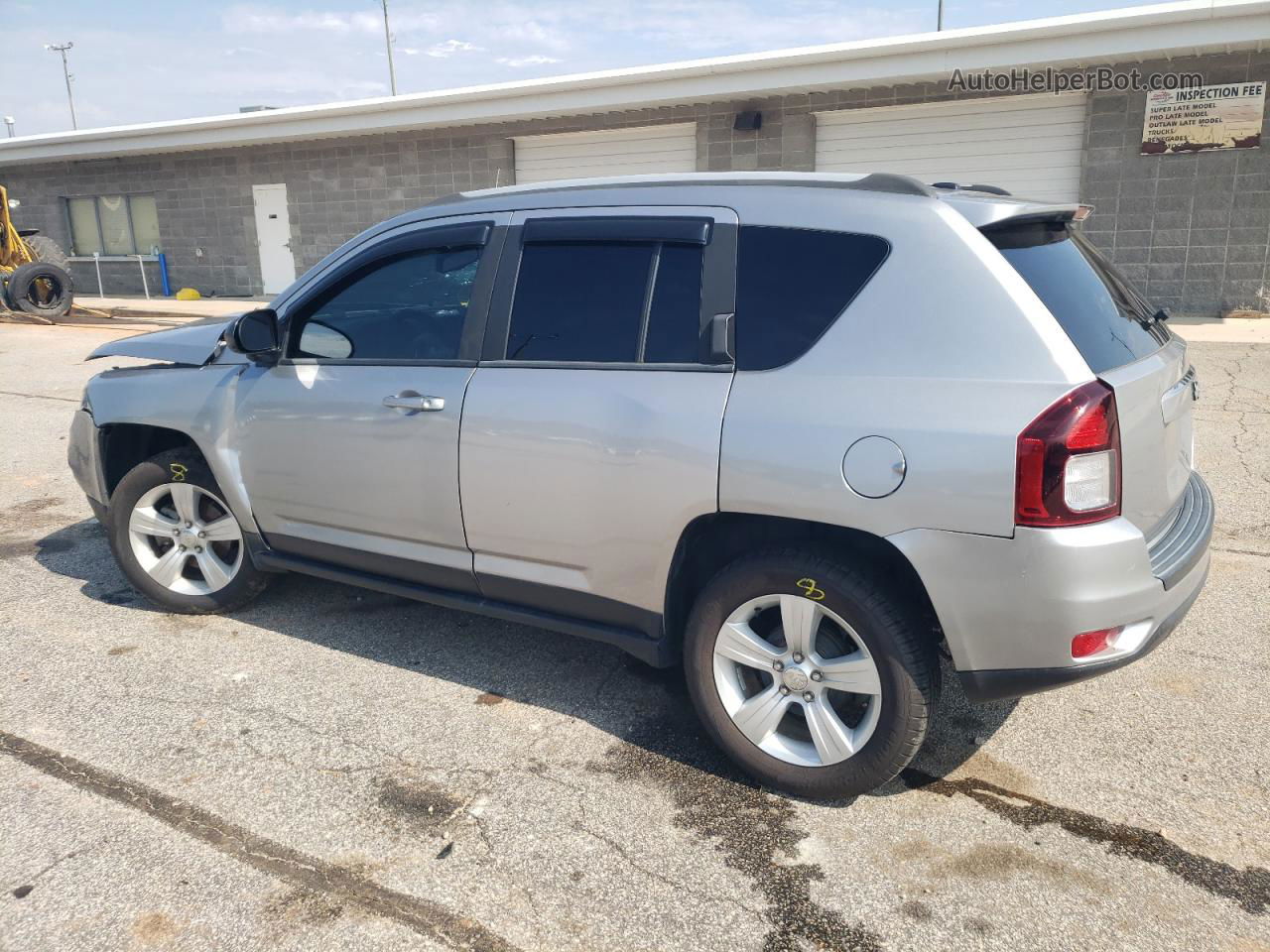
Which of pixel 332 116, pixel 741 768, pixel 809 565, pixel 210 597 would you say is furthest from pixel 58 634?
pixel 332 116

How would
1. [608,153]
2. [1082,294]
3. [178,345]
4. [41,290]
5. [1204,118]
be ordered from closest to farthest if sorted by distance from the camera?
1. [1082,294]
2. [178,345]
3. [1204,118]
4. [608,153]
5. [41,290]

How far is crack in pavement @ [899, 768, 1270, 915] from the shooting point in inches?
99.7

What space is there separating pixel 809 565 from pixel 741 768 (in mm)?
747

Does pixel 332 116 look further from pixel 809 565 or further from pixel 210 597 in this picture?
pixel 809 565

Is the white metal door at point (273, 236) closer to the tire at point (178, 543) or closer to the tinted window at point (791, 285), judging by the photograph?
the tire at point (178, 543)

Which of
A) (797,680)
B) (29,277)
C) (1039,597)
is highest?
(29,277)

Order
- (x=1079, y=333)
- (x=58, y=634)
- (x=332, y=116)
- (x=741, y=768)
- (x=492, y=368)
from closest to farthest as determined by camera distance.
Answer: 1. (x=1079, y=333)
2. (x=741, y=768)
3. (x=492, y=368)
4. (x=58, y=634)
5. (x=332, y=116)

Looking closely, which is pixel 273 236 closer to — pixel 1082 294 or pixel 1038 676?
pixel 1082 294

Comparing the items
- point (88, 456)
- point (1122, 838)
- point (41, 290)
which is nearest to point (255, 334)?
point (88, 456)

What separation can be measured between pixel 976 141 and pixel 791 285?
41.4ft

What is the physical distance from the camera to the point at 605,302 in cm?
326

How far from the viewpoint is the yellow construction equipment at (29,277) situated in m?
17.2

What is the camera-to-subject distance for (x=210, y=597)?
14.4ft

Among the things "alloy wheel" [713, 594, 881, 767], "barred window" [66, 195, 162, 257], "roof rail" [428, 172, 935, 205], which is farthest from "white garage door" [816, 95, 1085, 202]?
"barred window" [66, 195, 162, 257]
